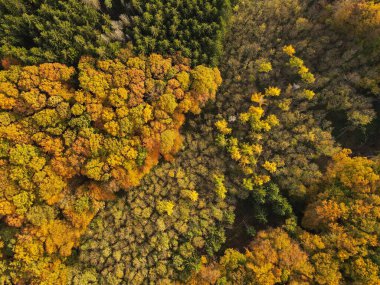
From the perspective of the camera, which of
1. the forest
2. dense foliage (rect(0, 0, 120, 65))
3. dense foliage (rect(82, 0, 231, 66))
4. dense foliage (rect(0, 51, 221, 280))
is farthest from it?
dense foliage (rect(82, 0, 231, 66))

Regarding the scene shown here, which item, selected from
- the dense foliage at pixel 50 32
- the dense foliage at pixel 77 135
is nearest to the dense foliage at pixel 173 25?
the dense foliage at pixel 77 135

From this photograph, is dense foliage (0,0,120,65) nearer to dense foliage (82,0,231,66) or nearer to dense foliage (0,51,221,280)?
dense foliage (0,51,221,280)

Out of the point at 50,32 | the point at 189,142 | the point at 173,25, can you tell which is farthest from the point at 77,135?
the point at 173,25

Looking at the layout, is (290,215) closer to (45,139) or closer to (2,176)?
(45,139)

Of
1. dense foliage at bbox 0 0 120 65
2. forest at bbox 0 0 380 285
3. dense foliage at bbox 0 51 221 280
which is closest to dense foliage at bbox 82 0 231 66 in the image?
forest at bbox 0 0 380 285

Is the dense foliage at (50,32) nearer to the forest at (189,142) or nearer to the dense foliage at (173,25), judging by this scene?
the forest at (189,142)

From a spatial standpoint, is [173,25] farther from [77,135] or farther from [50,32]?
[77,135]

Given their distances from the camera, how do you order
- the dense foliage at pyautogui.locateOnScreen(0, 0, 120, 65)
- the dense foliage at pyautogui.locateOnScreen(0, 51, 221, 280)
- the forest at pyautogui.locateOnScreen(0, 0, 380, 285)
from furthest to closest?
the dense foliage at pyautogui.locateOnScreen(0, 0, 120, 65) < the forest at pyautogui.locateOnScreen(0, 0, 380, 285) < the dense foliage at pyautogui.locateOnScreen(0, 51, 221, 280)

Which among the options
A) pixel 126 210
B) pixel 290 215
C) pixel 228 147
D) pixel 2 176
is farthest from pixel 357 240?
pixel 2 176

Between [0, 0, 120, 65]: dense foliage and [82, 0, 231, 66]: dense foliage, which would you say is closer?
[0, 0, 120, 65]: dense foliage
